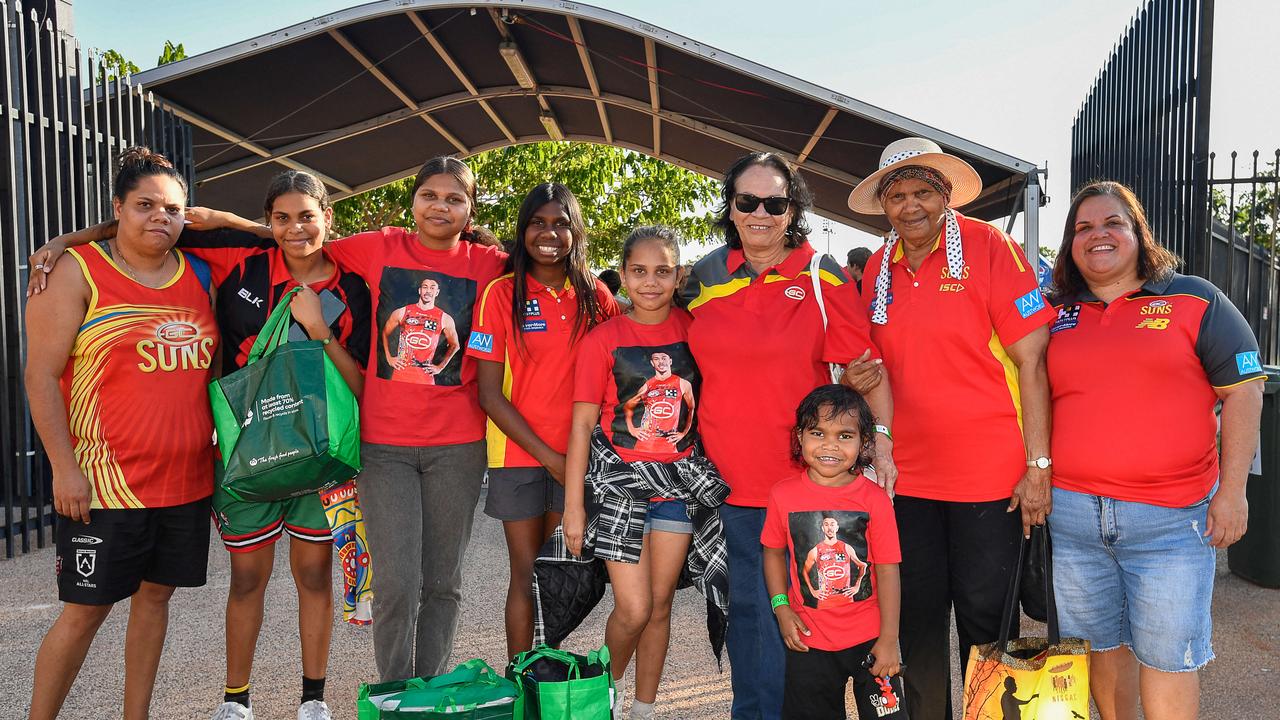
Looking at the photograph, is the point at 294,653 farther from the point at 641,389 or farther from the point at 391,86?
the point at 391,86

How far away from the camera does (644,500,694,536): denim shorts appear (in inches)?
130

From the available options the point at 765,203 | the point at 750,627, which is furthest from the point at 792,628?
the point at 765,203

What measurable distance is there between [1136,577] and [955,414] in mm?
790

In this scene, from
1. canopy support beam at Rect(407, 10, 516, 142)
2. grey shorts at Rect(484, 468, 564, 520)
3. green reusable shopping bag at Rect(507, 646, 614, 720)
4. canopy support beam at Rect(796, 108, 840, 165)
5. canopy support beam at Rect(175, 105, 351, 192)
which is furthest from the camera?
canopy support beam at Rect(175, 105, 351, 192)

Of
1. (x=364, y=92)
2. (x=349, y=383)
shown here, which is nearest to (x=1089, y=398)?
(x=349, y=383)

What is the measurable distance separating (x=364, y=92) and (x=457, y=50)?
1267 mm

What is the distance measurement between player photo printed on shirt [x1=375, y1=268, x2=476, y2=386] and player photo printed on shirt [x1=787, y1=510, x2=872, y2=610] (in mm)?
1501

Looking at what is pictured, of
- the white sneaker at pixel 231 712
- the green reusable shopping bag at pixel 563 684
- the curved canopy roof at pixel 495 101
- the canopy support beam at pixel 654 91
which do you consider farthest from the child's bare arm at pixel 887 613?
the canopy support beam at pixel 654 91

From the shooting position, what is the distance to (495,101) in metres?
11.1

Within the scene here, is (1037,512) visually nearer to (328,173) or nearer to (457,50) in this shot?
(457,50)

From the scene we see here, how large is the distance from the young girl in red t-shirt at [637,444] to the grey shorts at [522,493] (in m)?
0.23

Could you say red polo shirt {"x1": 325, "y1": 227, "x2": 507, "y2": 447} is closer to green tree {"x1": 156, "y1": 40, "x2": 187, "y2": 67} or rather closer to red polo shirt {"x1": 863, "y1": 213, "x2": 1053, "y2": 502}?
red polo shirt {"x1": 863, "y1": 213, "x2": 1053, "y2": 502}

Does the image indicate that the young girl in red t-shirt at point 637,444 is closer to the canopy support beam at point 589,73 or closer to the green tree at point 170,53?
the canopy support beam at point 589,73

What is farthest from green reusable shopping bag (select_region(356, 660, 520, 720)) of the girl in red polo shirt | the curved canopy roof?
the curved canopy roof
